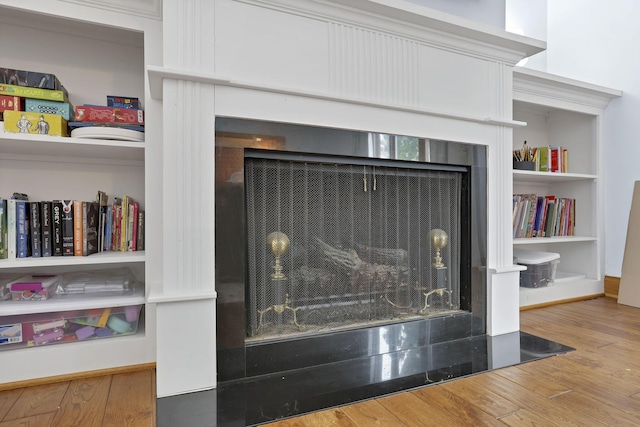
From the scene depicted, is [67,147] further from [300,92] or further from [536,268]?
[536,268]

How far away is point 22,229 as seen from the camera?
1359 millimetres

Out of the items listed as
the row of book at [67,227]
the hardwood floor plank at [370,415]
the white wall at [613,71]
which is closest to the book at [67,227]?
the row of book at [67,227]

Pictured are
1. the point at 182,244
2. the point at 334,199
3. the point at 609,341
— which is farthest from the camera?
the point at 609,341

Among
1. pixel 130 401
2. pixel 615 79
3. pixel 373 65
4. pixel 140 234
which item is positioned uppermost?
pixel 615 79

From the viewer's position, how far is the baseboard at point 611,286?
249 centimetres

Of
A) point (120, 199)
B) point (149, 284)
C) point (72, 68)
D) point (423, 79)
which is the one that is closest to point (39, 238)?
point (120, 199)

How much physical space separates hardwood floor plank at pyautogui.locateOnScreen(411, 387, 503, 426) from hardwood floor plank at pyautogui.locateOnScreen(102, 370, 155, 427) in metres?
0.92

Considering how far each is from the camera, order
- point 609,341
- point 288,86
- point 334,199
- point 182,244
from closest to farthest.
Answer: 1. point 182,244
2. point 288,86
3. point 334,199
4. point 609,341

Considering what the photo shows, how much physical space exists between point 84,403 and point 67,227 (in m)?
0.68

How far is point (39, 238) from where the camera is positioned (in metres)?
1.38

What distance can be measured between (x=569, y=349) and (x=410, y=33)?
64.4 inches

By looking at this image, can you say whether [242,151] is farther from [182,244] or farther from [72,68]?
[72,68]

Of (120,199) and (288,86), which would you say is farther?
(120,199)

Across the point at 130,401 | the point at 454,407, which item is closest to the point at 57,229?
the point at 130,401
